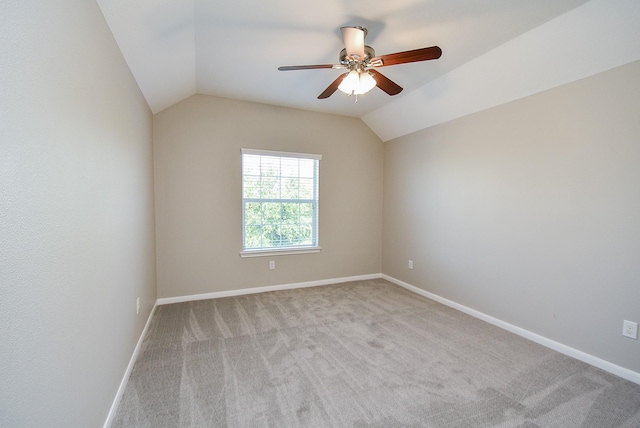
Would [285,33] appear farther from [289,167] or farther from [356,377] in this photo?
[356,377]

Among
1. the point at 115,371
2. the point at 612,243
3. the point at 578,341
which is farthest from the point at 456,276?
the point at 115,371

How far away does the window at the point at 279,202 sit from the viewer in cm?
377

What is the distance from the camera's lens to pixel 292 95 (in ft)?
11.3

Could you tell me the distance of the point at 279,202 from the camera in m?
3.93

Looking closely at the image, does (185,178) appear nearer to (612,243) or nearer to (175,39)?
(175,39)

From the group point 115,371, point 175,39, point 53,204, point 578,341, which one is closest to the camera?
point 53,204

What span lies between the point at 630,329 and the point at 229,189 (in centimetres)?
404

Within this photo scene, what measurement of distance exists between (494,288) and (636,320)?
1037 millimetres

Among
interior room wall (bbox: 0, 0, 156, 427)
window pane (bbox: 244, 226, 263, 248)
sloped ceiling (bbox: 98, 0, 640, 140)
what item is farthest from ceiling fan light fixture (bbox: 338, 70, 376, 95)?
window pane (bbox: 244, 226, 263, 248)

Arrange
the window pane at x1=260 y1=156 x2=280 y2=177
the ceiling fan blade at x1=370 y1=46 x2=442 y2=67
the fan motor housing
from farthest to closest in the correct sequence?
the window pane at x1=260 y1=156 x2=280 y2=177, the fan motor housing, the ceiling fan blade at x1=370 y1=46 x2=442 y2=67

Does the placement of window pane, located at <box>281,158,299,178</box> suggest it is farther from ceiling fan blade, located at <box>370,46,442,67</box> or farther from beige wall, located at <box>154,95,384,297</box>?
ceiling fan blade, located at <box>370,46,442,67</box>

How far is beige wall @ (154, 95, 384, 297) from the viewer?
11.1 feet

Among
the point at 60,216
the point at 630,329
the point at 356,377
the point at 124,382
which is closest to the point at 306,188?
the point at 356,377

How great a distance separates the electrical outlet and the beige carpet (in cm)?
34
